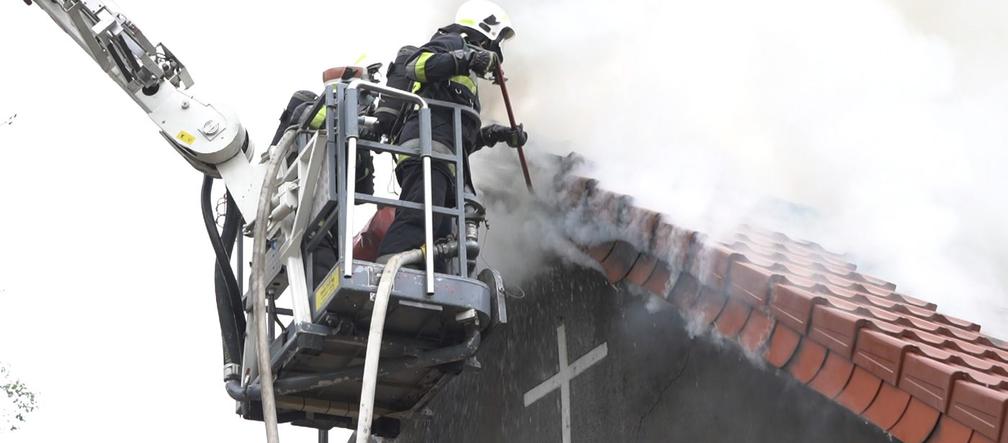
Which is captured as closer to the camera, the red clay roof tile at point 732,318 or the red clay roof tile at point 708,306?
the red clay roof tile at point 732,318

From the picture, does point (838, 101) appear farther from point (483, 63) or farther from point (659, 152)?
point (483, 63)

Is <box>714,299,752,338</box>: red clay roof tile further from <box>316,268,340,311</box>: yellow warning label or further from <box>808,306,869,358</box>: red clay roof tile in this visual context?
<box>316,268,340,311</box>: yellow warning label

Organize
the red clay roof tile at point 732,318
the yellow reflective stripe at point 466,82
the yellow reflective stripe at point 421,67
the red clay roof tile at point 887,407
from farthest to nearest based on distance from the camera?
the yellow reflective stripe at point 466,82, the yellow reflective stripe at point 421,67, the red clay roof tile at point 732,318, the red clay roof tile at point 887,407

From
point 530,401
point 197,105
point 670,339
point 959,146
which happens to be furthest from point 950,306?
point 197,105

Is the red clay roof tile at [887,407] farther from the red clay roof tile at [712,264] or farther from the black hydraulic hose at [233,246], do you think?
the black hydraulic hose at [233,246]

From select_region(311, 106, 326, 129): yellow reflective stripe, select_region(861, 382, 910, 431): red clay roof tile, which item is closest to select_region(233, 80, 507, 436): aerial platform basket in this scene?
select_region(311, 106, 326, 129): yellow reflective stripe

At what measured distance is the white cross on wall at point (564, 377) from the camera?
7621 millimetres

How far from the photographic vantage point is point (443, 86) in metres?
7.23

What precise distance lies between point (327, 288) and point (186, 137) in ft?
6.69

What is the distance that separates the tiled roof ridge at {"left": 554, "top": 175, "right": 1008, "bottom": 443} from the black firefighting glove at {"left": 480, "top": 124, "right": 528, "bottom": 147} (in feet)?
1.98

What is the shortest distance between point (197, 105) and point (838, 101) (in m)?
4.61

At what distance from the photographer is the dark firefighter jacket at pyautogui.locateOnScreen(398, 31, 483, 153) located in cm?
698

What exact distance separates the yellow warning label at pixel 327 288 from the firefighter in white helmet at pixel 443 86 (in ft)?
1.20

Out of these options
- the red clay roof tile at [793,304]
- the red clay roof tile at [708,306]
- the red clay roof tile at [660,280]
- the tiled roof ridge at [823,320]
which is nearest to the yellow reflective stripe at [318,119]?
the tiled roof ridge at [823,320]
